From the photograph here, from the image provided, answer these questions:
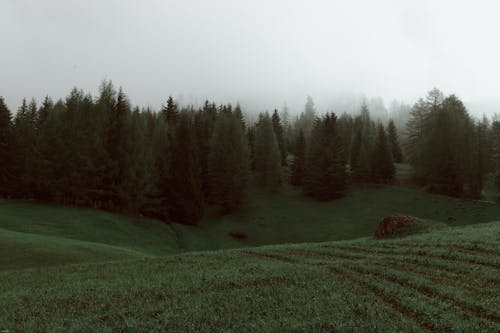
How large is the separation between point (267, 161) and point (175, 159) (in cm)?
3022

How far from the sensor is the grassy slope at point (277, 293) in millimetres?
12008

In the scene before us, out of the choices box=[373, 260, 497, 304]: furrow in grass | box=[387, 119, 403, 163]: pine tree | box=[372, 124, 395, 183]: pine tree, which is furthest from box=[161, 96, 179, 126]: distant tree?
box=[373, 260, 497, 304]: furrow in grass

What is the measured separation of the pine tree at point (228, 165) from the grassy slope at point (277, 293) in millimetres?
51087

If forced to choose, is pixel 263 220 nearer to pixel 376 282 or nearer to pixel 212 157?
pixel 212 157

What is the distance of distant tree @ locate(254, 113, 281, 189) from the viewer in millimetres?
92375

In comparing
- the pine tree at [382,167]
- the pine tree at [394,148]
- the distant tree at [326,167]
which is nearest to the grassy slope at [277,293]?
the distant tree at [326,167]

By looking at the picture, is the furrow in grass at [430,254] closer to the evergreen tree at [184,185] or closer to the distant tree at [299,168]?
the evergreen tree at [184,185]

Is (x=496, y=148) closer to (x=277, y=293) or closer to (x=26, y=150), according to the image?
(x=277, y=293)

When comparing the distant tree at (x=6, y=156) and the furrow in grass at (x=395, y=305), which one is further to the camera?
the distant tree at (x=6, y=156)

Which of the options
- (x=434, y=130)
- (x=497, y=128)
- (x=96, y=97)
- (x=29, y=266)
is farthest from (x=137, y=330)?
(x=497, y=128)

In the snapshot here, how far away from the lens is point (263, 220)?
73.6 metres

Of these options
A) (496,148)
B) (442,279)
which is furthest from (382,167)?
(442,279)

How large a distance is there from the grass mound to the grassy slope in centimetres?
796

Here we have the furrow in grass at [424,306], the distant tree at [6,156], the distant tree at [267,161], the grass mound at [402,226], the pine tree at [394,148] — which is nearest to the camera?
the furrow in grass at [424,306]
